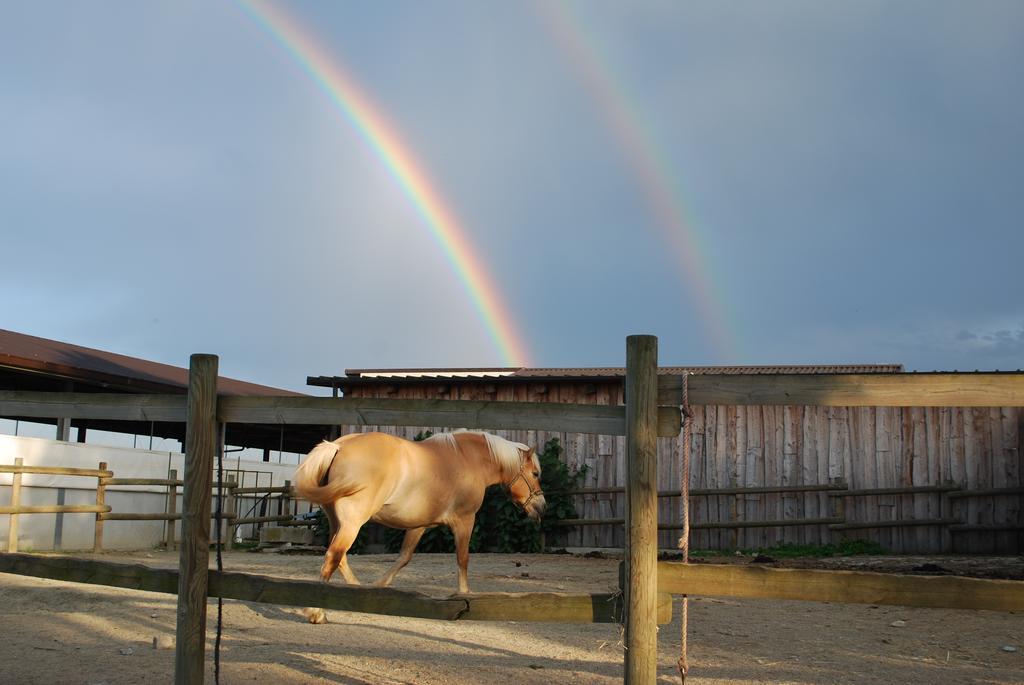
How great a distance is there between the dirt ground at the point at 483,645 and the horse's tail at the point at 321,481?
39.4 inches

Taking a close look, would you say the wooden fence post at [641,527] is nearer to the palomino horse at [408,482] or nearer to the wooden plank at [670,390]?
the wooden plank at [670,390]

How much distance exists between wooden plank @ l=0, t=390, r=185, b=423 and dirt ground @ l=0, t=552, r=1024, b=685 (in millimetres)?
1463

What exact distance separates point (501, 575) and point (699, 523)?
18.8 ft

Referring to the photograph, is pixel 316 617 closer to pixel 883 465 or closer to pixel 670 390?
pixel 670 390

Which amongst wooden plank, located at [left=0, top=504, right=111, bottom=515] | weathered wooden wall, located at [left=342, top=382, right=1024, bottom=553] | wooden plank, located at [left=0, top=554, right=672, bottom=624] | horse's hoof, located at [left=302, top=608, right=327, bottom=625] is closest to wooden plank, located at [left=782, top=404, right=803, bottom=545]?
weathered wooden wall, located at [left=342, top=382, right=1024, bottom=553]

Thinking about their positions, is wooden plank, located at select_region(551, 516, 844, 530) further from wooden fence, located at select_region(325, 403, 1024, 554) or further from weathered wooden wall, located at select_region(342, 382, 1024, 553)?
weathered wooden wall, located at select_region(342, 382, 1024, 553)

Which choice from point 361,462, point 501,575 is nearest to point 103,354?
point 501,575

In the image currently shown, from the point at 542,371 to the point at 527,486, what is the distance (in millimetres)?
13963

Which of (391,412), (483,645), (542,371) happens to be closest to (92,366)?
(542,371)

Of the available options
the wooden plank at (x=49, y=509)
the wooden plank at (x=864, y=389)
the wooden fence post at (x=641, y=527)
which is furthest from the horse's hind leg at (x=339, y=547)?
the wooden plank at (x=49, y=509)

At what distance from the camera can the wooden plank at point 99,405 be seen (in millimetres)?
4328

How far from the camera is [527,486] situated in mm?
8961

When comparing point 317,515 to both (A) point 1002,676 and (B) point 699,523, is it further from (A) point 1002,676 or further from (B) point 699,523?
(A) point 1002,676

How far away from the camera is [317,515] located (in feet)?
56.2
